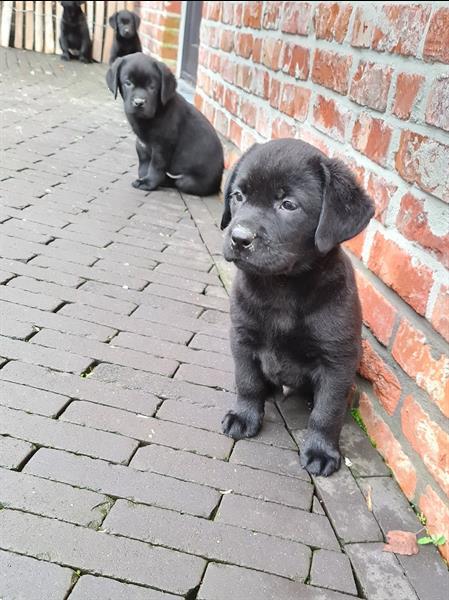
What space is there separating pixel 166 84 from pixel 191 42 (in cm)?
542

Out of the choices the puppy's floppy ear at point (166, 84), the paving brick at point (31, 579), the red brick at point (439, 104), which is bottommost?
the paving brick at point (31, 579)

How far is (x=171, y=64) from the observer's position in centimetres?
1064

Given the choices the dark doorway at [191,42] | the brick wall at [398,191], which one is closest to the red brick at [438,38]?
the brick wall at [398,191]

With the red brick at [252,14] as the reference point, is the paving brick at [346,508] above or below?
below

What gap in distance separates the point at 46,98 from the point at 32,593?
7.79 metres

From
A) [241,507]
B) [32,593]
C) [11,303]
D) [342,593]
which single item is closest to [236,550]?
[241,507]

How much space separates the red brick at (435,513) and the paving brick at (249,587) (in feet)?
1.35

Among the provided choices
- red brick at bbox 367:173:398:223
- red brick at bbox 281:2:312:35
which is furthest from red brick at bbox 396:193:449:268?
red brick at bbox 281:2:312:35

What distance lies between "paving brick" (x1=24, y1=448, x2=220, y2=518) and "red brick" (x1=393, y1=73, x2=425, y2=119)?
5.49 ft

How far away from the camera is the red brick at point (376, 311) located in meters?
Result: 2.55

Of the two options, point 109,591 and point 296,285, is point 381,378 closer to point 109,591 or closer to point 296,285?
point 296,285

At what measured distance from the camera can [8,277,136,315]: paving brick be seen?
335cm

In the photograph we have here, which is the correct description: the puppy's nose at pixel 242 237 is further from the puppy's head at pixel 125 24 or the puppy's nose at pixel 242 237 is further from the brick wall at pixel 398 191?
the puppy's head at pixel 125 24

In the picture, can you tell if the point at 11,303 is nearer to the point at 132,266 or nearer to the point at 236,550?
the point at 132,266
